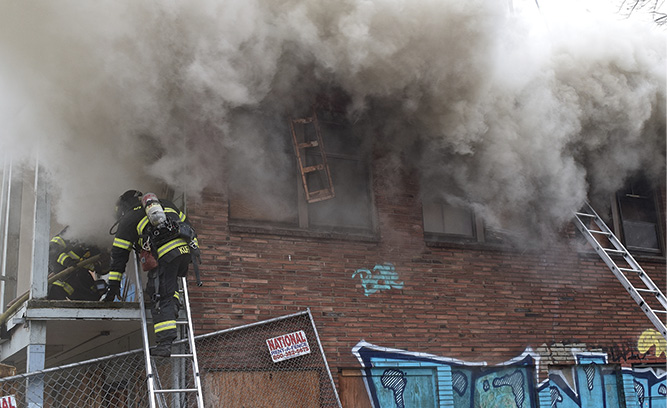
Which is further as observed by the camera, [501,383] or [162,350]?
[501,383]

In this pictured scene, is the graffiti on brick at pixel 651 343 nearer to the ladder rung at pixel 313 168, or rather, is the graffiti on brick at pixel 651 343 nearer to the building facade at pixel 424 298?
the building facade at pixel 424 298

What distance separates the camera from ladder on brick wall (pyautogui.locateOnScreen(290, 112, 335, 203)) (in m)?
7.29

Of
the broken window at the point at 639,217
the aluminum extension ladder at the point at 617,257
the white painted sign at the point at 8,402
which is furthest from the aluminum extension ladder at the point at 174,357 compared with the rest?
the broken window at the point at 639,217

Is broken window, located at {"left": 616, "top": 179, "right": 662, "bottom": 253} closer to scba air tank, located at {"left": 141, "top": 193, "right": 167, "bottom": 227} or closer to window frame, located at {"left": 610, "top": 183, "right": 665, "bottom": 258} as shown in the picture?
window frame, located at {"left": 610, "top": 183, "right": 665, "bottom": 258}

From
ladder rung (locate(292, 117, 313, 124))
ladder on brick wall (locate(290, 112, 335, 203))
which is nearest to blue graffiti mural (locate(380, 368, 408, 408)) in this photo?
ladder on brick wall (locate(290, 112, 335, 203))

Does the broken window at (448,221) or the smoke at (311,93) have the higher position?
the smoke at (311,93)

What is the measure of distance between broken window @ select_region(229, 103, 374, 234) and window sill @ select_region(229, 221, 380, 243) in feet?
0.16

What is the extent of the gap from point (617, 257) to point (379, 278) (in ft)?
11.9

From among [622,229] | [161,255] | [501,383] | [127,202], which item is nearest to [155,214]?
[161,255]

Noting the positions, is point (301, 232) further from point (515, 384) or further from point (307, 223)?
point (515, 384)

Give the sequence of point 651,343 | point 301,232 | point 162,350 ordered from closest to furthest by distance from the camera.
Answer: point 162,350 < point 301,232 < point 651,343

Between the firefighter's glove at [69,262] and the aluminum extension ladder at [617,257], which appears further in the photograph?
the aluminum extension ladder at [617,257]

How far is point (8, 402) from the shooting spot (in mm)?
5438

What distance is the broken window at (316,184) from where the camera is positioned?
23.5 feet
